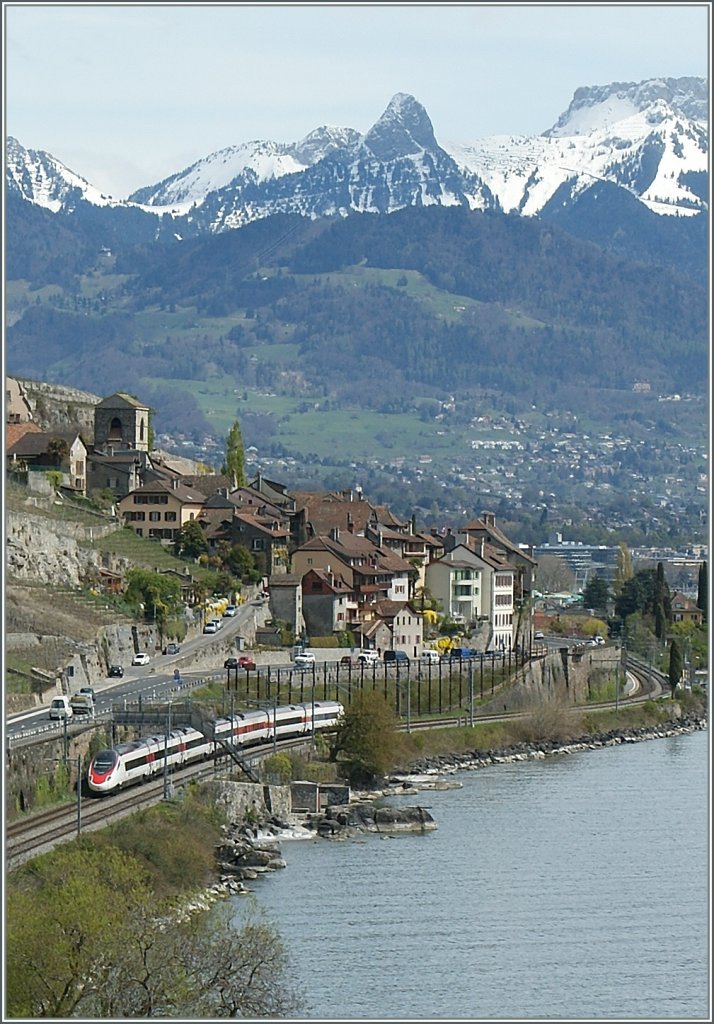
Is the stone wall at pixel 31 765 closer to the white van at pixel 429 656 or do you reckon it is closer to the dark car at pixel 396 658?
the dark car at pixel 396 658

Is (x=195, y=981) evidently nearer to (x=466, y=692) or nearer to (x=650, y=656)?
(x=466, y=692)

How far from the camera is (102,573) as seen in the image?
55.6 metres

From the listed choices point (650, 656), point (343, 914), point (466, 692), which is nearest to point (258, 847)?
point (343, 914)

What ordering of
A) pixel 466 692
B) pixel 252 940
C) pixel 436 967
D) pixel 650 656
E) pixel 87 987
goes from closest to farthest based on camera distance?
pixel 87 987, pixel 252 940, pixel 436 967, pixel 466 692, pixel 650 656

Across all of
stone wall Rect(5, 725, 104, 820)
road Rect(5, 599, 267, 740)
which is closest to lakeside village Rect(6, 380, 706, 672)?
road Rect(5, 599, 267, 740)

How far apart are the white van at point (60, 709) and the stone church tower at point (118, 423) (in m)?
36.1

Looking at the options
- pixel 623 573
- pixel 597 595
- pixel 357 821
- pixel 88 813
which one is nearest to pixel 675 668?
pixel 357 821

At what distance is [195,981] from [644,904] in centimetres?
1292

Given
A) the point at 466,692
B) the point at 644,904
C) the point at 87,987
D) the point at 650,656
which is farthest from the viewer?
the point at 650,656

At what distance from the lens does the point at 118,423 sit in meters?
77.0

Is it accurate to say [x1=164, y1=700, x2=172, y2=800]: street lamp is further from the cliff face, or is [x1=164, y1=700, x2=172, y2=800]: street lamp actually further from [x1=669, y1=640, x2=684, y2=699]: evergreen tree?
the cliff face

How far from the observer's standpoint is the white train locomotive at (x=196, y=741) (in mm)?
36031

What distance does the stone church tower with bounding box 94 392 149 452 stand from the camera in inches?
3007

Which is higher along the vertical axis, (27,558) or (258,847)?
(27,558)
